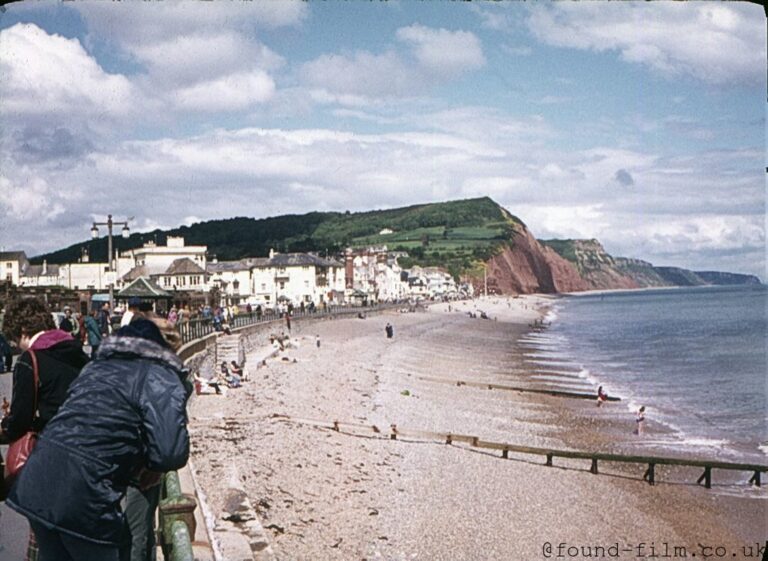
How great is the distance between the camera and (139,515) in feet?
11.8

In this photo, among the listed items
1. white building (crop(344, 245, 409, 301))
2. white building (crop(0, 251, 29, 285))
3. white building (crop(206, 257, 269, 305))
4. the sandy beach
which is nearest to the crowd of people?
the sandy beach

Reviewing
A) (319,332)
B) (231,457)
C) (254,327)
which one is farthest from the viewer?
(319,332)

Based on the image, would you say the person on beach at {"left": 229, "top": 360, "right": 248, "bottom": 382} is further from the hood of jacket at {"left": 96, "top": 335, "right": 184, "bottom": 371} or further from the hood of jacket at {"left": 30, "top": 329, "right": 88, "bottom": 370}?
the hood of jacket at {"left": 96, "top": 335, "right": 184, "bottom": 371}

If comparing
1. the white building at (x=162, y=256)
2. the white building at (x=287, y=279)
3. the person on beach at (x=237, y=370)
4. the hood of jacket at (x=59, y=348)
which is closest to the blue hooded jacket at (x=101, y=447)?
the hood of jacket at (x=59, y=348)

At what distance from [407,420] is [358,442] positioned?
4556 millimetres

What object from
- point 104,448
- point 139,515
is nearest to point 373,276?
point 139,515

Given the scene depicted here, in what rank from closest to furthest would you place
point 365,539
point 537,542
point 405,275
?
1. point 365,539
2. point 537,542
3. point 405,275

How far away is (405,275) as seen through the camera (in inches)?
5802

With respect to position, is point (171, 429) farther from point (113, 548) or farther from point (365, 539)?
point (365, 539)

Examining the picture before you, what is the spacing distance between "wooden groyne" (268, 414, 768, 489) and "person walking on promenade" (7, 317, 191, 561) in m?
15.0

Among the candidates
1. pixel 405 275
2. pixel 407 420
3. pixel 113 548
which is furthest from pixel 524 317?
pixel 113 548

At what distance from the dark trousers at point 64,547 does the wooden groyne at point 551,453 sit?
590 inches

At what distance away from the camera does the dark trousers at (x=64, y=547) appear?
9.53 feet

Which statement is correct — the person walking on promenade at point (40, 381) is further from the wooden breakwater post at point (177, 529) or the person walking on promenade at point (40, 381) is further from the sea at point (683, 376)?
the sea at point (683, 376)
